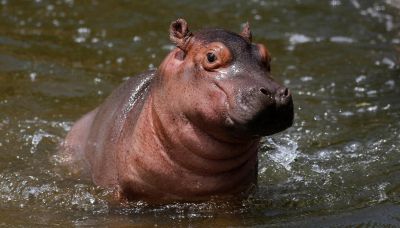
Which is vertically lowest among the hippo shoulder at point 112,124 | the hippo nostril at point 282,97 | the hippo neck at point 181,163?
the hippo neck at point 181,163

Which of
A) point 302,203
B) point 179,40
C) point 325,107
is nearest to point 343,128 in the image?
point 325,107

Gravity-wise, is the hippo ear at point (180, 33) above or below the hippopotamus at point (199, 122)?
above

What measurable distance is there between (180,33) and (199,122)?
0.69 m

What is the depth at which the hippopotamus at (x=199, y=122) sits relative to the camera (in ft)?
16.9

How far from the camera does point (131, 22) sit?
1122 cm

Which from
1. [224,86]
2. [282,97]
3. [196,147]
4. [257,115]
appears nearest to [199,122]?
[196,147]

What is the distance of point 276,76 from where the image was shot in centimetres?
962

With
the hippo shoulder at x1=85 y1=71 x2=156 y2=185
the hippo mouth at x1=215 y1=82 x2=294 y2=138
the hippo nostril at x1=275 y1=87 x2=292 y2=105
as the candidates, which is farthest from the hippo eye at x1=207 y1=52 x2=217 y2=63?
Result: the hippo shoulder at x1=85 y1=71 x2=156 y2=185

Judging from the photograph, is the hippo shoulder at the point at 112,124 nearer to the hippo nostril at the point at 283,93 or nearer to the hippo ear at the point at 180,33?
the hippo ear at the point at 180,33

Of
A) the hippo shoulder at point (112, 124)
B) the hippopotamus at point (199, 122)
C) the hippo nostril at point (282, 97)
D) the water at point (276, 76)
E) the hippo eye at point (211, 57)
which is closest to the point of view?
the hippo nostril at point (282, 97)

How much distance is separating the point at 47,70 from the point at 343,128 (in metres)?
3.26

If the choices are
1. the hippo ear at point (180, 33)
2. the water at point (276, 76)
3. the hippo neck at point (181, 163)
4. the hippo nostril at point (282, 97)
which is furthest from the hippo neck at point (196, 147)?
the hippo nostril at point (282, 97)

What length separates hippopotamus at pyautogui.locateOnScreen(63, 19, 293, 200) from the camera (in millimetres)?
5137

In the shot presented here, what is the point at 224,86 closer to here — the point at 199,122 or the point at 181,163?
the point at 199,122
